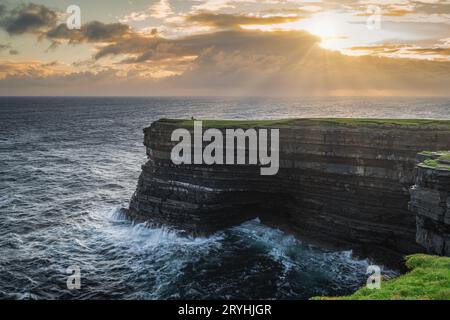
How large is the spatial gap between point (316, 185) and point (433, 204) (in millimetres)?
12738

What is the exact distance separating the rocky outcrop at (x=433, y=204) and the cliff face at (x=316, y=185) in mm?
8064

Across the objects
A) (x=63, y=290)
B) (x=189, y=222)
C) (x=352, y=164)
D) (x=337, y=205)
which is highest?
(x=352, y=164)

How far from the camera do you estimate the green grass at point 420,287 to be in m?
12.6

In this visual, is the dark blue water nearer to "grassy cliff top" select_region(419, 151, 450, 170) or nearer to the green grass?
"grassy cliff top" select_region(419, 151, 450, 170)

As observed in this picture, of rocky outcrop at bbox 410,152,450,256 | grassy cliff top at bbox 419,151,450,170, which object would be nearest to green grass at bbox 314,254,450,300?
rocky outcrop at bbox 410,152,450,256

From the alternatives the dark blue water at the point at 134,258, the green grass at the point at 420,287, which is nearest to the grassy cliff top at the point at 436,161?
the green grass at the point at 420,287

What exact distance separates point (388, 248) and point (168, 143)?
2044 centimetres

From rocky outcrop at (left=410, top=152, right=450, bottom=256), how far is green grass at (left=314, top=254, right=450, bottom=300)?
11.7ft

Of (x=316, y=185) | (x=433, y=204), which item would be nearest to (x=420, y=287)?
(x=433, y=204)

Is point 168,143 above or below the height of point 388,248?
above

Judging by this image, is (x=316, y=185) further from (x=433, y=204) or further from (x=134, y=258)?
(x=134, y=258)

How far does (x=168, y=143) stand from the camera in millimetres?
36469
